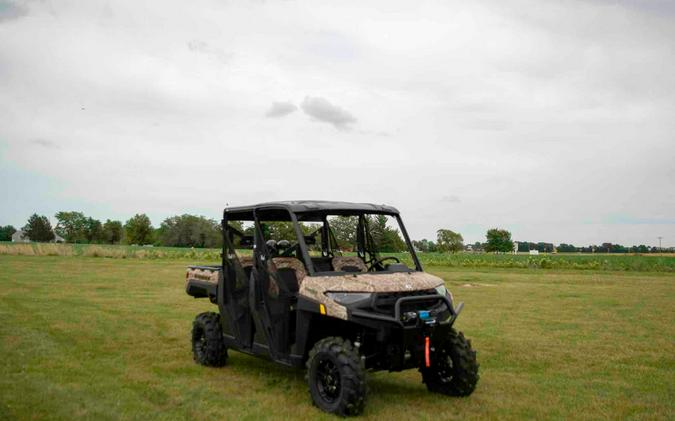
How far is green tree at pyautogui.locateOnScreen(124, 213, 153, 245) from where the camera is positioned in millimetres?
137000

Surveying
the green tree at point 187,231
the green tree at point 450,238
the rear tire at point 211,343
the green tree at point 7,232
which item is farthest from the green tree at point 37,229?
the rear tire at point 211,343

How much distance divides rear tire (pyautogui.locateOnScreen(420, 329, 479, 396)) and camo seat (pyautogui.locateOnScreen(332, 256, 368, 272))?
60.4 inches

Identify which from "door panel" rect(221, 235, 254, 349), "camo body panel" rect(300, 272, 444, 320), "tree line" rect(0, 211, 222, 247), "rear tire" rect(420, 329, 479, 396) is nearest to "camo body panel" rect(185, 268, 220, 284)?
"door panel" rect(221, 235, 254, 349)

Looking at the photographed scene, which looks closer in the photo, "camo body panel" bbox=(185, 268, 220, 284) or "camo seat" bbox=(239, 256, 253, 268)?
"camo seat" bbox=(239, 256, 253, 268)

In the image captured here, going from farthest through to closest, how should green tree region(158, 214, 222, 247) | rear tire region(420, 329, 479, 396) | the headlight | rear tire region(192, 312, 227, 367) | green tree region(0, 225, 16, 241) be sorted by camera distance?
green tree region(0, 225, 16, 241), green tree region(158, 214, 222, 247), rear tire region(192, 312, 227, 367), rear tire region(420, 329, 479, 396), the headlight

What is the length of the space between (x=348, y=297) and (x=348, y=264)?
64.9 inches

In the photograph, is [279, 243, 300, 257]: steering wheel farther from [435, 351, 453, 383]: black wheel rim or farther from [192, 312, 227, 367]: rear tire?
[435, 351, 453, 383]: black wheel rim

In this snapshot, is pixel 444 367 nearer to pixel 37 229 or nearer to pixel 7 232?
pixel 37 229

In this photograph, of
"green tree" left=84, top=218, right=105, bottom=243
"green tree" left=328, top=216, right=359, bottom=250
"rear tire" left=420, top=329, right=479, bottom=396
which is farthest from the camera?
"green tree" left=84, top=218, right=105, bottom=243

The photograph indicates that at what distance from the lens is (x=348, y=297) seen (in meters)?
6.84

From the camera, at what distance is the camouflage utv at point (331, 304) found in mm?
6789

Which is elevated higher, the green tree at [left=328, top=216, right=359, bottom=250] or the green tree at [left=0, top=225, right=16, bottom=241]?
the green tree at [left=0, top=225, right=16, bottom=241]

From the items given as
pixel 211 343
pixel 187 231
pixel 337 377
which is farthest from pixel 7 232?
pixel 337 377

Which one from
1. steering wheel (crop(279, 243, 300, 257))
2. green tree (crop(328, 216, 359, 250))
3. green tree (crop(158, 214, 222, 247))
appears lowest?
steering wheel (crop(279, 243, 300, 257))
